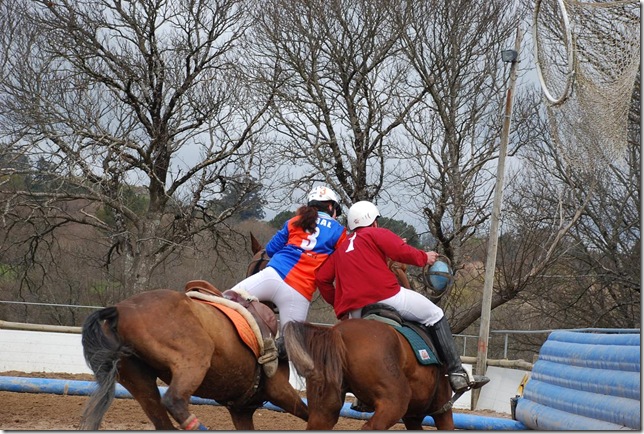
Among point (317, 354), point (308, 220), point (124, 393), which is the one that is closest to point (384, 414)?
point (317, 354)

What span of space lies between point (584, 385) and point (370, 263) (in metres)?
2.32

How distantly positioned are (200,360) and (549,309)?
66.3 feet

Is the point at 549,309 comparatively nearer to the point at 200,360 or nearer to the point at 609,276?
the point at 609,276

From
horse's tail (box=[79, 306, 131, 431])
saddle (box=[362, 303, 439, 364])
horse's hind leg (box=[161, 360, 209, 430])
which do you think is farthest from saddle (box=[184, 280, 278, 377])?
horse's tail (box=[79, 306, 131, 431])

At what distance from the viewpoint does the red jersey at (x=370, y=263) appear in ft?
22.9

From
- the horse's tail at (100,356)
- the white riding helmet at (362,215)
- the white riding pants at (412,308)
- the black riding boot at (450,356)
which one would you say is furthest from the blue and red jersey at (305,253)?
the horse's tail at (100,356)

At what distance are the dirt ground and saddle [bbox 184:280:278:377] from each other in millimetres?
2246

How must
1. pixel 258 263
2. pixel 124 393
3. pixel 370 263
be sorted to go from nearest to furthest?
pixel 370 263 → pixel 258 263 → pixel 124 393

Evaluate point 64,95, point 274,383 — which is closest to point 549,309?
point 64,95

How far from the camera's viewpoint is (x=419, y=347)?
6820 mm

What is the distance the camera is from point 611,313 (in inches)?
936

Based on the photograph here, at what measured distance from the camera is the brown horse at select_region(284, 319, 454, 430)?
Answer: 6.22 metres

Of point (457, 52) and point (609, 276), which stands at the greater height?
point (457, 52)

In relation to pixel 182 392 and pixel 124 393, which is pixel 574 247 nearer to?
pixel 124 393
